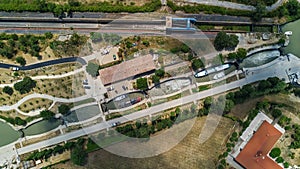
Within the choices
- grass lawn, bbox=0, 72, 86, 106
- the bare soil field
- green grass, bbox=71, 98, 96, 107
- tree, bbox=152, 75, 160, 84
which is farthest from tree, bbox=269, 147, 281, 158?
grass lawn, bbox=0, 72, 86, 106

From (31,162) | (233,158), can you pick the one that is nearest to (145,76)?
(233,158)

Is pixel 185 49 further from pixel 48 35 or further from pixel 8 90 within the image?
pixel 8 90

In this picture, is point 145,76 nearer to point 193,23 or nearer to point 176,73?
point 176,73

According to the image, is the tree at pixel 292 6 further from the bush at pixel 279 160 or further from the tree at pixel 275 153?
the bush at pixel 279 160

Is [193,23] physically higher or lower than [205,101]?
higher

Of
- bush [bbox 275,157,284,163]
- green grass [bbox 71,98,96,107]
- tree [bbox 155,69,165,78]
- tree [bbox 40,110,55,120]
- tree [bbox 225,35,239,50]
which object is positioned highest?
tree [bbox 225,35,239,50]

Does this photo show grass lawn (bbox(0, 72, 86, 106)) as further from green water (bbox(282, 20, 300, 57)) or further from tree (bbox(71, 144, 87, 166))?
green water (bbox(282, 20, 300, 57))

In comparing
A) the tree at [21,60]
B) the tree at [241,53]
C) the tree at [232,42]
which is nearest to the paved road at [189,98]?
the tree at [241,53]
